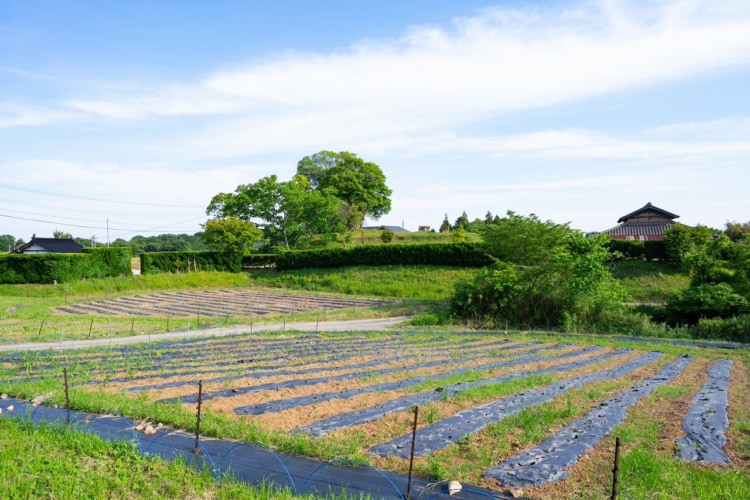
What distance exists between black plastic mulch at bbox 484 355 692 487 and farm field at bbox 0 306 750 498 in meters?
0.02

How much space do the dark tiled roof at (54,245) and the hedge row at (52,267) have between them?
1623cm

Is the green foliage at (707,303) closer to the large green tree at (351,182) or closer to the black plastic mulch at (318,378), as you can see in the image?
the black plastic mulch at (318,378)

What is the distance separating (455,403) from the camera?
265 inches

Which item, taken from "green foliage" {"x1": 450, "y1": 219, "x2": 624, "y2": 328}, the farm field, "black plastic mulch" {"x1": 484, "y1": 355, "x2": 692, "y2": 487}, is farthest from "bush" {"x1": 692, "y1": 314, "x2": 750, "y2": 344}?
"black plastic mulch" {"x1": 484, "y1": 355, "x2": 692, "y2": 487}

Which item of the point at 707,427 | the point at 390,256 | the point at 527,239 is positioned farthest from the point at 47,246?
the point at 707,427

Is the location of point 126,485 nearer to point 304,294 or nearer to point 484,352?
point 484,352

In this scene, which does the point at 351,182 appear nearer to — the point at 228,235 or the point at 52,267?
the point at 228,235

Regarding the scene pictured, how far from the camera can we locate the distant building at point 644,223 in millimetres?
37525

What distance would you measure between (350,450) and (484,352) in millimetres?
7185

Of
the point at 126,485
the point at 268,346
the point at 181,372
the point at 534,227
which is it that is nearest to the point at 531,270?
the point at 534,227

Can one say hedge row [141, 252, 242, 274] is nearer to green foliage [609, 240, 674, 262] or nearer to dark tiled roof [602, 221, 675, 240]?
green foliage [609, 240, 674, 262]

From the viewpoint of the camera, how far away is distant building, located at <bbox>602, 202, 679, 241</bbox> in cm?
3753

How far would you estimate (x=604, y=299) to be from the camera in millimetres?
16984

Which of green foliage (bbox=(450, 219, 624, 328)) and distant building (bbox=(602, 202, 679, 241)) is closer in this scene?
green foliage (bbox=(450, 219, 624, 328))
